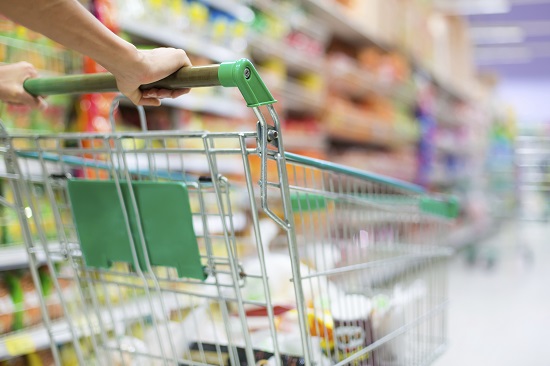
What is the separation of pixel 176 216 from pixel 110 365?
0.57 metres

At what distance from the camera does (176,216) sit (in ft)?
3.68

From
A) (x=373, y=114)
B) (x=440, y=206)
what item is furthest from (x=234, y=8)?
(x=373, y=114)

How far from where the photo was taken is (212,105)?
9.61 feet

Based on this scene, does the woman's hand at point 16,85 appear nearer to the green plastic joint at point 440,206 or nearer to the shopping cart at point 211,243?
the shopping cart at point 211,243

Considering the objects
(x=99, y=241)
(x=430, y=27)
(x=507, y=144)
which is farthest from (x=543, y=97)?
(x=99, y=241)

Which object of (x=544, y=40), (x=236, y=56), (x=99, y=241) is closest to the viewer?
(x=99, y=241)

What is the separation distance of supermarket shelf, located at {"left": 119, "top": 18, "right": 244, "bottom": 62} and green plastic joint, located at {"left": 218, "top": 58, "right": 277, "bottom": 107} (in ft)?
5.07

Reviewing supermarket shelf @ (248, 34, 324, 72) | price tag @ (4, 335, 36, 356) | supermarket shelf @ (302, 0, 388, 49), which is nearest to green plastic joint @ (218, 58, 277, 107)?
price tag @ (4, 335, 36, 356)

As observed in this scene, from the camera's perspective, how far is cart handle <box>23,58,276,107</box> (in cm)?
92

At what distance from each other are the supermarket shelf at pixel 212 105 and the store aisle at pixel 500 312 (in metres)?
1.68

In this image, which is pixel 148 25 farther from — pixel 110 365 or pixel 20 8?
pixel 20 8

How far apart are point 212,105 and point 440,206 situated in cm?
149

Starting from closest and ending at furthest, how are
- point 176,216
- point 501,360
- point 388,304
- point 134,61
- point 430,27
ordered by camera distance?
point 134,61 → point 176,216 → point 388,304 → point 501,360 → point 430,27

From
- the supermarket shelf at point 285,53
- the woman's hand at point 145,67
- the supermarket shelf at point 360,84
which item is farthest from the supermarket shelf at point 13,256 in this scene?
the supermarket shelf at point 360,84
